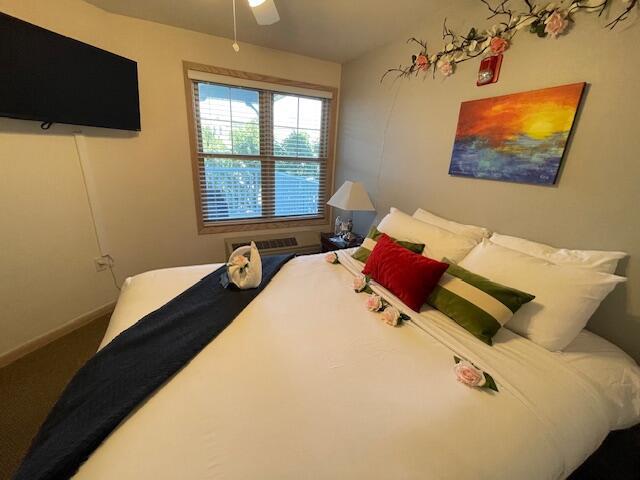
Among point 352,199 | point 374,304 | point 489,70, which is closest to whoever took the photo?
point 374,304

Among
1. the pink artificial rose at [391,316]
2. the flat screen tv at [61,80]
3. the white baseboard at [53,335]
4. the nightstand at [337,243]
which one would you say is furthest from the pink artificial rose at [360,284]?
the white baseboard at [53,335]

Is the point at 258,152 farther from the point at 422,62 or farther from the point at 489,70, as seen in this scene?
the point at 489,70

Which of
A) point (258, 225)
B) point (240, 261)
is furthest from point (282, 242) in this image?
point (240, 261)

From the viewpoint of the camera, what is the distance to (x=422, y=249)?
5.65 feet

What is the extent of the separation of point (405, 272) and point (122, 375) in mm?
1323

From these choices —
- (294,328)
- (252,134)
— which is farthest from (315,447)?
(252,134)

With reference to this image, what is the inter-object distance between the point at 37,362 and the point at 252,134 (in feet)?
8.29

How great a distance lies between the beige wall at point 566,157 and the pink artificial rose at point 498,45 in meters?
0.05

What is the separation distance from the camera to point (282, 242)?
3127 millimetres

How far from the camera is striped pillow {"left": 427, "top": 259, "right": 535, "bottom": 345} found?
1187mm

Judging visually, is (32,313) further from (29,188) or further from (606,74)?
(606,74)

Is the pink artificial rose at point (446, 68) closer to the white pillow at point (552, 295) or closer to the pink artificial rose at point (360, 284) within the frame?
the white pillow at point (552, 295)

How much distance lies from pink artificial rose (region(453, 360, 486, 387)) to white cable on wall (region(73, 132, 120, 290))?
→ 273 cm

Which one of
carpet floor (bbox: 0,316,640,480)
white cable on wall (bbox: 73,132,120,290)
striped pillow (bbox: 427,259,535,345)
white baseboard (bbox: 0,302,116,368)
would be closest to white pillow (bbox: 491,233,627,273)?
striped pillow (bbox: 427,259,535,345)
